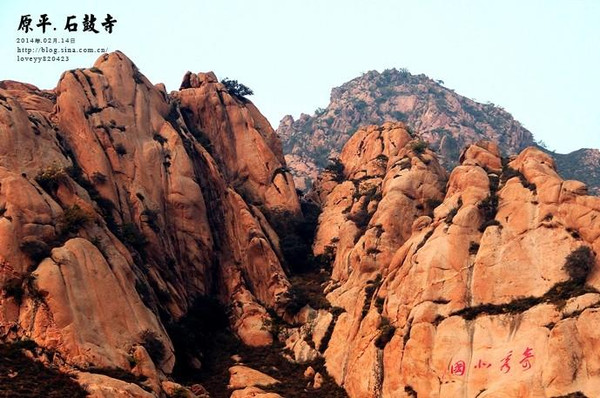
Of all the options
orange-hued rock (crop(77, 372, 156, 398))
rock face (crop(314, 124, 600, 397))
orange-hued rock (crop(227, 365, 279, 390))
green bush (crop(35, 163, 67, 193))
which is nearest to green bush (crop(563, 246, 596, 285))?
rock face (crop(314, 124, 600, 397))

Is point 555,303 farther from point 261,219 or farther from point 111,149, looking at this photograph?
point 111,149

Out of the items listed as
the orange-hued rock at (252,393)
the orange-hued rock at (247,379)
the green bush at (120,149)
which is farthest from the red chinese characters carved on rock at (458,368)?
the green bush at (120,149)

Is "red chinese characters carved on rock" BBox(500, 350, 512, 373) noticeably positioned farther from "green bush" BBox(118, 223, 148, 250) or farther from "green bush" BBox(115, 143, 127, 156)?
"green bush" BBox(115, 143, 127, 156)

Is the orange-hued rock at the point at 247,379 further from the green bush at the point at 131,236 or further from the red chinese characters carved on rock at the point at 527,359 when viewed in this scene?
the red chinese characters carved on rock at the point at 527,359

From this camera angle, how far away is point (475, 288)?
199ft

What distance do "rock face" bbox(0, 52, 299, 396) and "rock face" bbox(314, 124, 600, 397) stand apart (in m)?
11.9

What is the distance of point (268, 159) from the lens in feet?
323

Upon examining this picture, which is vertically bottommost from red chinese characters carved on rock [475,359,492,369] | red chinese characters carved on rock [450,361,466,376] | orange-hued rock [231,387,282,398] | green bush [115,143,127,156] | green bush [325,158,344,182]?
orange-hued rock [231,387,282,398]

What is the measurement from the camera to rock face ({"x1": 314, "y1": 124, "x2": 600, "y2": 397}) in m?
53.1

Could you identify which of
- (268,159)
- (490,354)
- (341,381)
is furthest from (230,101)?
(490,354)

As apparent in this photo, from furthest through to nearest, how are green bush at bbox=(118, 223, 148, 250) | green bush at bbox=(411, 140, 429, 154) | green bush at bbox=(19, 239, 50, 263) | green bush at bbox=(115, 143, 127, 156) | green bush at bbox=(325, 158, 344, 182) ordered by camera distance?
green bush at bbox=(325, 158, 344, 182), green bush at bbox=(411, 140, 429, 154), green bush at bbox=(115, 143, 127, 156), green bush at bbox=(118, 223, 148, 250), green bush at bbox=(19, 239, 50, 263)

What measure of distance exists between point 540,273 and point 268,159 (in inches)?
1881

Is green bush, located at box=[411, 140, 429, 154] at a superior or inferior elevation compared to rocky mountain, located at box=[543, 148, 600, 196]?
inferior

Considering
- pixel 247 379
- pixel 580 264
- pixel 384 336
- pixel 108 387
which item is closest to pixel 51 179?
pixel 108 387
